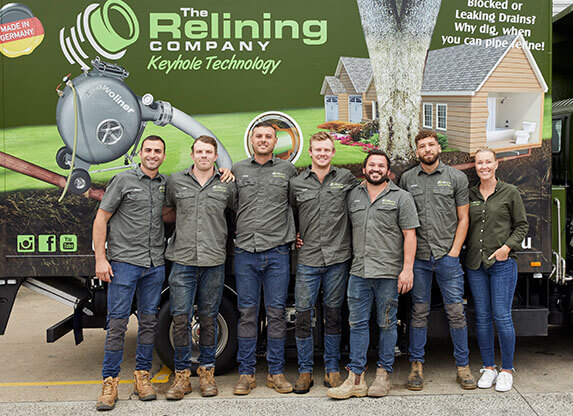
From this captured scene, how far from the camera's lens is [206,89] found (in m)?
4.71

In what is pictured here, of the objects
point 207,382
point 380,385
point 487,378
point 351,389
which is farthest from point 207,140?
point 487,378

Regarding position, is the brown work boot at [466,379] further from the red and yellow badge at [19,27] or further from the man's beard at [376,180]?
the red and yellow badge at [19,27]

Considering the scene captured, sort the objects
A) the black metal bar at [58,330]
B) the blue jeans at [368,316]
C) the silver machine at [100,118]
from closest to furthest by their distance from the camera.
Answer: the blue jeans at [368,316], the silver machine at [100,118], the black metal bar at [58,330]

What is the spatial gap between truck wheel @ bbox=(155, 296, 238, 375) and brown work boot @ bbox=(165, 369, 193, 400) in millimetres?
377

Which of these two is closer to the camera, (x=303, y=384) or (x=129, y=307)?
(x=129, y=307)

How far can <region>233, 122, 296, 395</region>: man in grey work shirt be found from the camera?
4.57 m

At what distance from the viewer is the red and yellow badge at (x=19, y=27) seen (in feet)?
15.3

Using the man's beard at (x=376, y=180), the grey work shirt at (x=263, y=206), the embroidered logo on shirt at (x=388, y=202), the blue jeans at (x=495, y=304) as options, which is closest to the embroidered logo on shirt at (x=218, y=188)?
the grey work shirt at (x=263, y=206)

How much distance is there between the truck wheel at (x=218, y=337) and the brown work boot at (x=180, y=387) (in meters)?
0.38

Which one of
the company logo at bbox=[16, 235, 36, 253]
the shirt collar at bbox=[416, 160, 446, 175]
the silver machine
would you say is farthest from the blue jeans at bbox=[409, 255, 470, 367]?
the company logo at bbox=[16, 235, 36, 253]

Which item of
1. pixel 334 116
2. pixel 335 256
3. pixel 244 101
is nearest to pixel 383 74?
pixel 334 116

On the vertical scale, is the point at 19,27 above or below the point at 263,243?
above

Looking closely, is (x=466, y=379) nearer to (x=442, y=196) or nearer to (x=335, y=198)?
(x=442, y=196)

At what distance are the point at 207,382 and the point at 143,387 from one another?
1.59ft
